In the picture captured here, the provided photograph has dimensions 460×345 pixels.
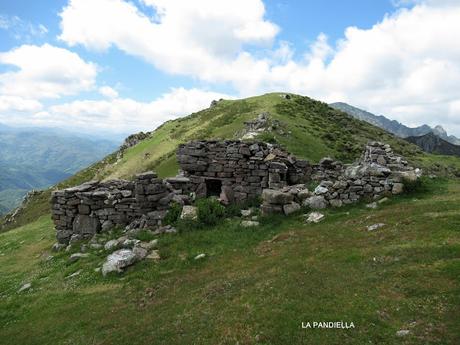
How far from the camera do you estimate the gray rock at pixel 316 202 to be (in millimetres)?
21031

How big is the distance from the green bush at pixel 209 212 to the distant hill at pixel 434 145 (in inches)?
3948

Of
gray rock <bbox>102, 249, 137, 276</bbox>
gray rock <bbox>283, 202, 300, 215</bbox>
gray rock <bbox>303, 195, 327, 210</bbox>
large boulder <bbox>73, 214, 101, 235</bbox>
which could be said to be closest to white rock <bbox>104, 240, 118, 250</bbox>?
gray rock <bbox>102, 249, 137, 276</bbox>

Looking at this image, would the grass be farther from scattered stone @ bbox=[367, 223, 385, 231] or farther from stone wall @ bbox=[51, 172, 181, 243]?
stone wall @ bbox=[51, 172, 181, 243]

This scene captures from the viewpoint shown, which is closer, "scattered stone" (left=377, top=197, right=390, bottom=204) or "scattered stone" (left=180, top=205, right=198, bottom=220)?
"scattered stone" (left=377, top=197, right=390, bottom=204)

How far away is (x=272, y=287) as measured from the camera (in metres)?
12.9

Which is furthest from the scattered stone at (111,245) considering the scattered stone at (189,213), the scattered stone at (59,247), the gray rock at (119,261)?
the scattered stone at (59,247)

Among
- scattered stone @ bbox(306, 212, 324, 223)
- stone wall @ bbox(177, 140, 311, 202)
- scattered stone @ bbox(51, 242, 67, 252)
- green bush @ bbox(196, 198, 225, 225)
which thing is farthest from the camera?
stone wall @ bbox(177, 140, 311, 202)

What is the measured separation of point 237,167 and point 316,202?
7898mm

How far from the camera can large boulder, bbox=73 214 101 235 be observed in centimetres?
2402

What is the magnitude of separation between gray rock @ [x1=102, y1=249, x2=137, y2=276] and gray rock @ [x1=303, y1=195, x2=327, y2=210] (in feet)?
32.6

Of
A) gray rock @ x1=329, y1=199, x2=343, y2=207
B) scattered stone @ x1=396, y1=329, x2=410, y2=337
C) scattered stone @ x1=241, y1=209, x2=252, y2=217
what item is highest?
gray rock @ x1=329, y1=199, x2=343, y2=207

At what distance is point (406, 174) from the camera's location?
2186 cm

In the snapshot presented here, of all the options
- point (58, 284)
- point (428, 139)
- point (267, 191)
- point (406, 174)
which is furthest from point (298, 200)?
point (428, 139)

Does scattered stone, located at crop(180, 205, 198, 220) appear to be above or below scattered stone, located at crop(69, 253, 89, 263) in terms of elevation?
above
